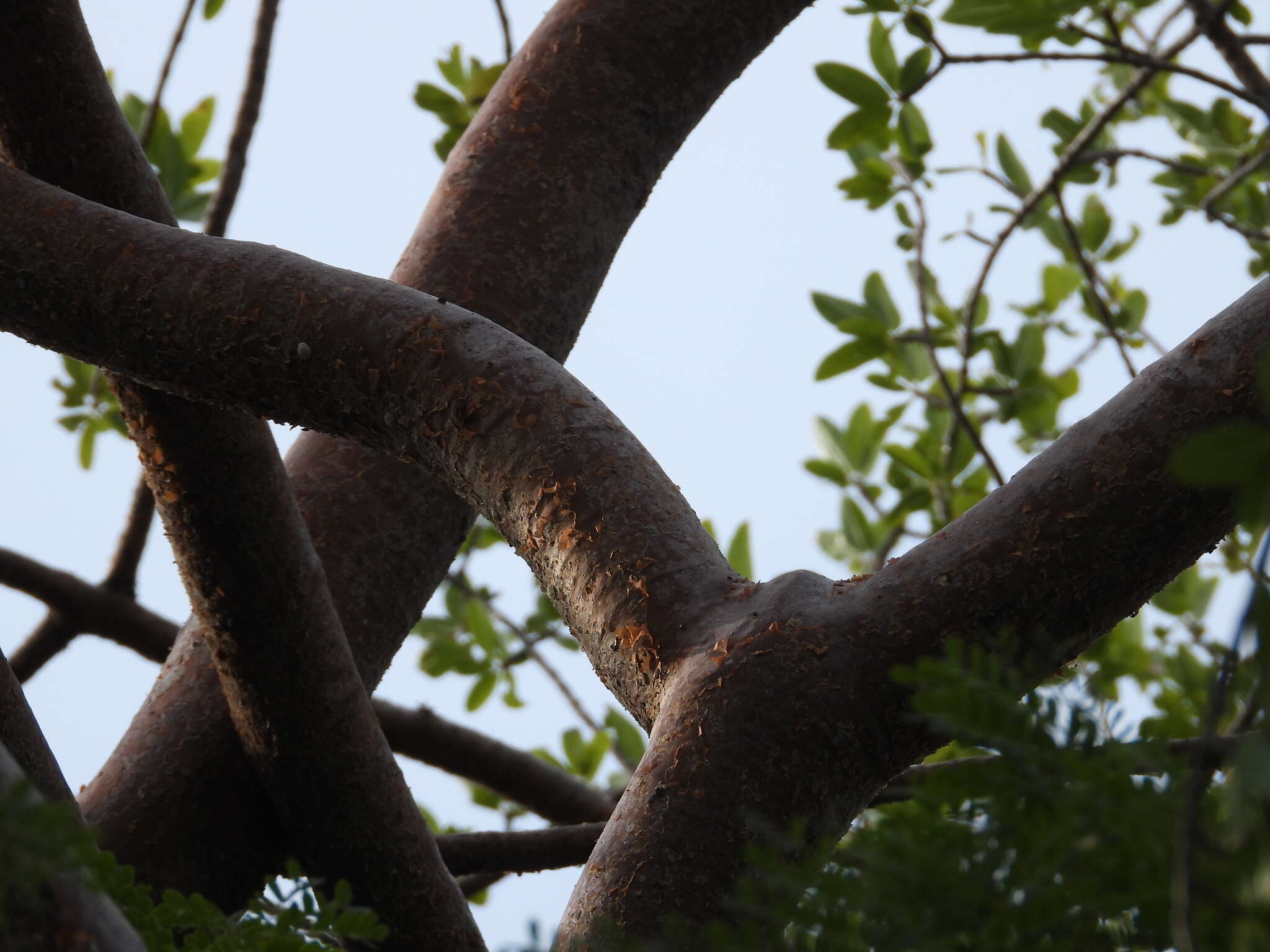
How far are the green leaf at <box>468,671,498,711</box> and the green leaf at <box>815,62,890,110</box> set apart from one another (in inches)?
51.7

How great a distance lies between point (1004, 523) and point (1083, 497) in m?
0.06

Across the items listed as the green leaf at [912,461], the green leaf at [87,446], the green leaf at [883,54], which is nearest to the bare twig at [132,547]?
Answer: the green leaf at [87,446]

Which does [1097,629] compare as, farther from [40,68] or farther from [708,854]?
[40,68]

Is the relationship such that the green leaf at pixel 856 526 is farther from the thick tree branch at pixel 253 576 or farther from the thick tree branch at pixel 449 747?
the thick tree branch at pixel 253 576

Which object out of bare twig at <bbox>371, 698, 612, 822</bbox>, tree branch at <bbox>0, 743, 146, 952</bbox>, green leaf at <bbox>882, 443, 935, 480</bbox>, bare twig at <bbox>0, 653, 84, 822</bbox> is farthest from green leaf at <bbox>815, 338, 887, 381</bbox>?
tree branch at <bbox>0, 743, 146, 952</bbox>

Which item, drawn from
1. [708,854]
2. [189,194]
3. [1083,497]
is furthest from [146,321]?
[189,194]

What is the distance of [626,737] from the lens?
92.6 inches

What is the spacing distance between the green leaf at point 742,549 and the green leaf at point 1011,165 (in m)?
0.83

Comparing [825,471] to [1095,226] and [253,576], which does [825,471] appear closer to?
[1095,226]

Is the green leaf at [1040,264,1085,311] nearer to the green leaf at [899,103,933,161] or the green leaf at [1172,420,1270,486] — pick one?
the green leaf at [899,103,933,161]

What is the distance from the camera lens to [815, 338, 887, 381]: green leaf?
2.19m

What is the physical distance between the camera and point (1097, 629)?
0.82 meters

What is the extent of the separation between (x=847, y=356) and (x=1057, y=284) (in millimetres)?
688

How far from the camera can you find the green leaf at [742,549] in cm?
213
